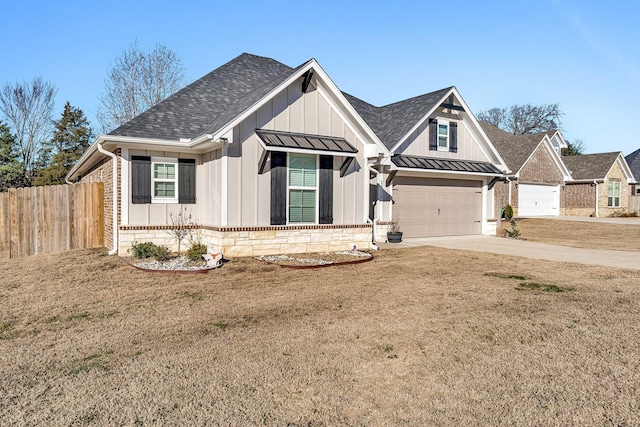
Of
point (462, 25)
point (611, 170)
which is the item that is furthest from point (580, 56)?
point (611, 170)

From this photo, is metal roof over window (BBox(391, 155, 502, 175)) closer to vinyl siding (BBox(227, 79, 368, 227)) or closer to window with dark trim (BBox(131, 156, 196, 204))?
vinyl siding (BBox(227, 79, 368, 227))

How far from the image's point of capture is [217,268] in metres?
9.97

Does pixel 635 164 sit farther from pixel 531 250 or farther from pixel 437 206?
pixel 531 250

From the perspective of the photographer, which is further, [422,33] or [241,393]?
[422,33]

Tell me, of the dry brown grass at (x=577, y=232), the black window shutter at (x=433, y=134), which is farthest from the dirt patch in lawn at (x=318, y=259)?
the dry brown grass at (x=577, y=232)

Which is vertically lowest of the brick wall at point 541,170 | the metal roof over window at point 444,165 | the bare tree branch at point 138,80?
the metal roof over window at point 444,165

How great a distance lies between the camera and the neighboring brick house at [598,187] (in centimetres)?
3216

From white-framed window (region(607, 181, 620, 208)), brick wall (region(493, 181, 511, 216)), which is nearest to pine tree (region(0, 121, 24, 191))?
brick wall (region(493, 181, 511, 216))

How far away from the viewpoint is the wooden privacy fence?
499 inches

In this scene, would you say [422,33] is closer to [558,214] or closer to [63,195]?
[63,195]

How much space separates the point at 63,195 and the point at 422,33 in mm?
12219

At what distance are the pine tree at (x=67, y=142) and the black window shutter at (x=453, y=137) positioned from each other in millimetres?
25682

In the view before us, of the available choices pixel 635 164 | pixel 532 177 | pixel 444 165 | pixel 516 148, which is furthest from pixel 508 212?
pixel 635 164

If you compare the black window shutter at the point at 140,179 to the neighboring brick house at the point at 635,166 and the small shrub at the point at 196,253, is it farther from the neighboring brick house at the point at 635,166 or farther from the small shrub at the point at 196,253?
the neighboring brick house at the point at 635,166
